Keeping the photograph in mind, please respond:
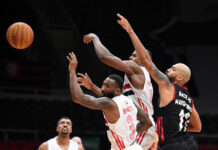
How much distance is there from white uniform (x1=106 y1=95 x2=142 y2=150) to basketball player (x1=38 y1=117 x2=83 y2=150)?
10.3 ft

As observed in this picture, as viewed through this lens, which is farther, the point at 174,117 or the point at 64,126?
the point at 64,126

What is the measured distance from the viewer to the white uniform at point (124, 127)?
16.1ft

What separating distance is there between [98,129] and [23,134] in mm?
2661

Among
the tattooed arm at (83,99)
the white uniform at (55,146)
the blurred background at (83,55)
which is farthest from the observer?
the blurred background at (83,55)

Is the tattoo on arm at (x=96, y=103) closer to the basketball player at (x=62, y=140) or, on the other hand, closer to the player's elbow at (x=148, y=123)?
the player's elbow at (x=148, y=123)

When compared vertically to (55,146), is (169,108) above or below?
above

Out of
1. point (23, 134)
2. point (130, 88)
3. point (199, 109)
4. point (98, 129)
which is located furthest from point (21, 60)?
point (130, 88)

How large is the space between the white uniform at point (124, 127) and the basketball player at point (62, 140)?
3.13m

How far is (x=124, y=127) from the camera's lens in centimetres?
492

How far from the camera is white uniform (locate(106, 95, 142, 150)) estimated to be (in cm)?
490

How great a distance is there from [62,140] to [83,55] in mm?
9004

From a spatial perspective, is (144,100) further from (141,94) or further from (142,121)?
(142,121)

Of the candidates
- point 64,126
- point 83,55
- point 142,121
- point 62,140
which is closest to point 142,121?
point 142,121

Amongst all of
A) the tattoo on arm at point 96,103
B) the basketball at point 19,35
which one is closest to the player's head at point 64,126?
the basketball at point 19,35
